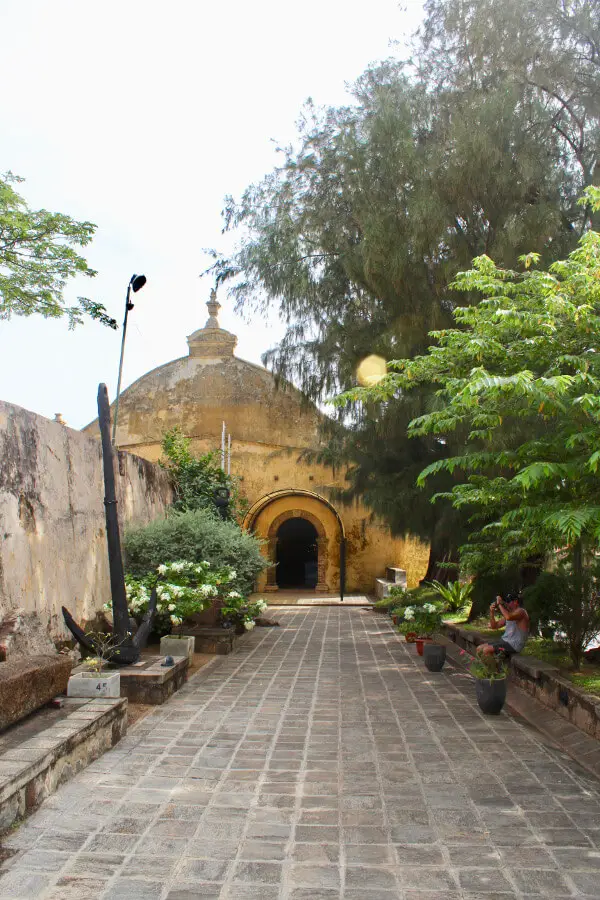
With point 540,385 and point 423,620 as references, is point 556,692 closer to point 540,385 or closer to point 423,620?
point 423,620

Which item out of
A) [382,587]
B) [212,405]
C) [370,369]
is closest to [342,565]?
[382,587]

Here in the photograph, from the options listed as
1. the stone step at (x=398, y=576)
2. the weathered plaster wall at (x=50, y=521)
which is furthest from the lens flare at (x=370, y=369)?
the stone step at (x=398, y=576)

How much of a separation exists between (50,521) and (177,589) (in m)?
1.86

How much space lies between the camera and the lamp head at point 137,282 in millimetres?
10562

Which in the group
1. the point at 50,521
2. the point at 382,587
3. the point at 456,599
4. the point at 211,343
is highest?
the point at 211,343

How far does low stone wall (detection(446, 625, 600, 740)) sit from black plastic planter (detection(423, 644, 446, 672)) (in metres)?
1.01

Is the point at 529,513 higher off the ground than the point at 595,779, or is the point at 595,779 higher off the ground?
the point at 529,513

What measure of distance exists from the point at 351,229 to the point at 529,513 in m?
9.42

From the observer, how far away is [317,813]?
4.21 m

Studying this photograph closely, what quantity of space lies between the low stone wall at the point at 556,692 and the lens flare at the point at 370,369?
5.71m

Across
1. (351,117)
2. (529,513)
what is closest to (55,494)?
(529,513)

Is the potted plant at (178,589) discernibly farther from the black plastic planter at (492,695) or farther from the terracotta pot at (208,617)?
the black plastic planter at (492,695)

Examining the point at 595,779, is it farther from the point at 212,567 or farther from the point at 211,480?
the point at 211,480

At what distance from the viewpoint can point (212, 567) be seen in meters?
10.9
